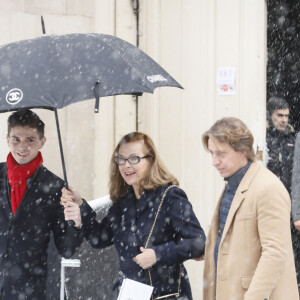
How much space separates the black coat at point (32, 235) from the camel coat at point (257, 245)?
1010mm

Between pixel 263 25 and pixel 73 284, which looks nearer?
pixel 73 284

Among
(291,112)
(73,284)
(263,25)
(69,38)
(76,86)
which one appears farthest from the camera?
(291,112)

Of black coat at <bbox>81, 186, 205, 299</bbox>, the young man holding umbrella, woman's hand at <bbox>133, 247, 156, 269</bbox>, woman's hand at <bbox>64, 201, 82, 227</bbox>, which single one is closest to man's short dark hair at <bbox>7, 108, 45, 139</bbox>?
the young man holding umbrella

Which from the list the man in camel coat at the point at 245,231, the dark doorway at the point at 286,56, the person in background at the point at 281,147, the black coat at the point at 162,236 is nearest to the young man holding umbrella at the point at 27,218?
the black coat at the point at 162,236

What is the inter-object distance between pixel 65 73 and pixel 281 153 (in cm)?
390

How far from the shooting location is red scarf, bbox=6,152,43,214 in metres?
4.60

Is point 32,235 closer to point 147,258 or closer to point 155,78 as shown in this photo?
point 147,258

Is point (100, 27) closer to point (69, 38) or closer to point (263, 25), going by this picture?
point (263, 25)

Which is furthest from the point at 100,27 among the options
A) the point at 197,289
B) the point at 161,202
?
the point at 161,202

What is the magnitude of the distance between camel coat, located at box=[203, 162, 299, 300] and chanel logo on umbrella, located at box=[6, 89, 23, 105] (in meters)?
1.37

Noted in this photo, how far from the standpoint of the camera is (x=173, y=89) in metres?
7.54

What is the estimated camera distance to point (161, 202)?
4453 mm

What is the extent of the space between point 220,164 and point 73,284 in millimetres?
1505

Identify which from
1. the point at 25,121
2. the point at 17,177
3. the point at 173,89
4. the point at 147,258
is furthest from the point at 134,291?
the point at 173,89
